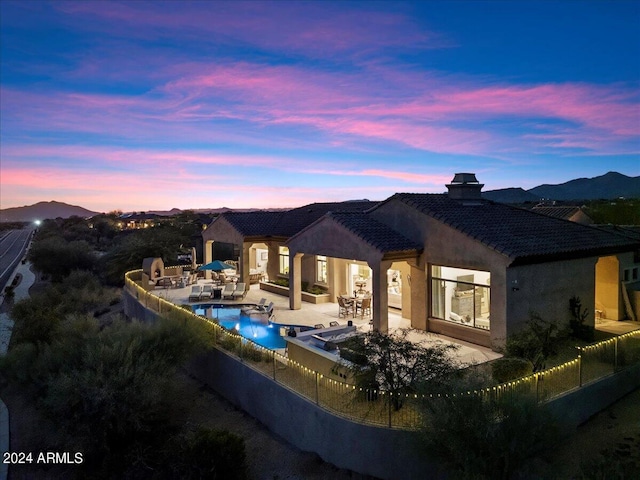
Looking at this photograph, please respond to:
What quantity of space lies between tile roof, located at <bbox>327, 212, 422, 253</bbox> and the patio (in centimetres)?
298

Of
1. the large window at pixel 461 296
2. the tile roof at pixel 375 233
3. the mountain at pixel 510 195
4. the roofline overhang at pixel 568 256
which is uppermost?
the mountain at pixel 510 195

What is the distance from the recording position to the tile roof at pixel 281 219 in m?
26.1

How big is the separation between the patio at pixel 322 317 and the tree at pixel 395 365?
10.1 feet

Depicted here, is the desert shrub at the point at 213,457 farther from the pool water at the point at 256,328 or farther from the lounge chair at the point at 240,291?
the lounge chair at the point at 240,291

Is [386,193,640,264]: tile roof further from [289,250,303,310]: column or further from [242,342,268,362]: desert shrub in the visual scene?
[242,342,268,362]: desert shrub

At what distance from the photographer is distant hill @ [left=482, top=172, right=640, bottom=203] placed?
106 m

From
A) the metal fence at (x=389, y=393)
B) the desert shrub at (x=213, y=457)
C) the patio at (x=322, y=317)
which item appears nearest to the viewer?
the metal fence at (x=389, y=393)

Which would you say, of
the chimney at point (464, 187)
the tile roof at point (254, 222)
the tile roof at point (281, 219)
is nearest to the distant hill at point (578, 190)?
the tile roof at point (281, 219)

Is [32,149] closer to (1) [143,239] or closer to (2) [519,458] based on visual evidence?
(1) [143,239]

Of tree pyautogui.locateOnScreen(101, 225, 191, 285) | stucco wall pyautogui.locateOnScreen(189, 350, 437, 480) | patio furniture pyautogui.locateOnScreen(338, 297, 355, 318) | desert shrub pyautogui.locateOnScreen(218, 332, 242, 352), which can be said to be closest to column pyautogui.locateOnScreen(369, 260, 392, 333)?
patio furniture pyautogui.locateOnScreen(338, 297, 355, 318)

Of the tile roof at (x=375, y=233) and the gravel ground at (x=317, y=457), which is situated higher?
the tile roof at (x=375, y=233)

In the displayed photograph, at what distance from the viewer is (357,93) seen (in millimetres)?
29469

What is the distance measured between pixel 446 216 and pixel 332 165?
3544 centimetres

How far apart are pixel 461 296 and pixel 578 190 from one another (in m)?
123
